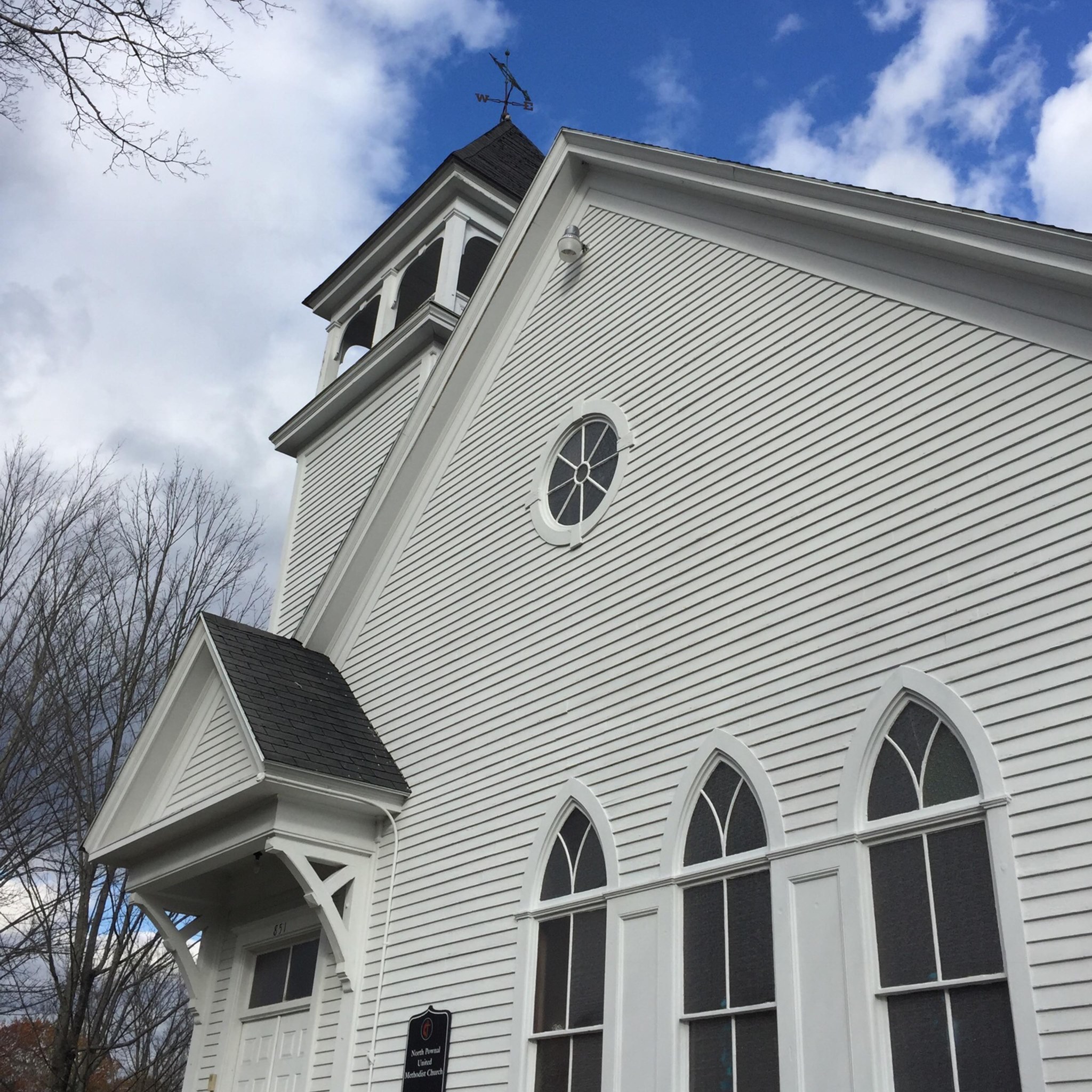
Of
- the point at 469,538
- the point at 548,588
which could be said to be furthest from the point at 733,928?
the point at 469,538

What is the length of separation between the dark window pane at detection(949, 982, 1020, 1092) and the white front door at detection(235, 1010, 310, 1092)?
585cm

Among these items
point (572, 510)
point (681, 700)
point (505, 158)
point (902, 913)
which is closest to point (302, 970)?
A: point (572, 510)

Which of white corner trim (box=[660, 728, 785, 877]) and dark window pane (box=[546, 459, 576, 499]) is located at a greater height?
dark window pane (box=[546, 459, 576, 499])

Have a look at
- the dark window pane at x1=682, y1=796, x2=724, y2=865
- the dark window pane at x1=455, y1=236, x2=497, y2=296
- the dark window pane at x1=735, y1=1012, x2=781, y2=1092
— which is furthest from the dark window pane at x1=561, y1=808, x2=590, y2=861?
the dark window pane at x1=455, y1=236, x2=497, y2=296

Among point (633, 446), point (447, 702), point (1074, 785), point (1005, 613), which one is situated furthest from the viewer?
point (447, 702)

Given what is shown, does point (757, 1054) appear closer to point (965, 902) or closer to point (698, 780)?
point (965, 902)

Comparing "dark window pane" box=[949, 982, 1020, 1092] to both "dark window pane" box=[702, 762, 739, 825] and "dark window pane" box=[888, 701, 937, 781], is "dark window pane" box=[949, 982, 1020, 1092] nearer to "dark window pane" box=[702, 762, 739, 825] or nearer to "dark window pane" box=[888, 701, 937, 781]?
"dark window pane" box=[888, 701, 937, 781]

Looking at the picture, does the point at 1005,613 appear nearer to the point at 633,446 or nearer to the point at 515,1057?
the point at 633,446

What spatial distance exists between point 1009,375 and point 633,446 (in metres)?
3.07

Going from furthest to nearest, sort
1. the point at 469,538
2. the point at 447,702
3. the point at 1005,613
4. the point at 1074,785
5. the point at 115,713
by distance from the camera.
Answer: the point at 115,713 → the point at 469,538 → the point at 447,702 → the point at 1005,613 → the point at 1074,785

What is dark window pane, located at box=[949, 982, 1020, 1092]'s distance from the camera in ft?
16.2

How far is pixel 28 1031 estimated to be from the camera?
105 feet

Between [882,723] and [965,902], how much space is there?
3.35 ft

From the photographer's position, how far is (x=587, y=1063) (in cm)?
698
